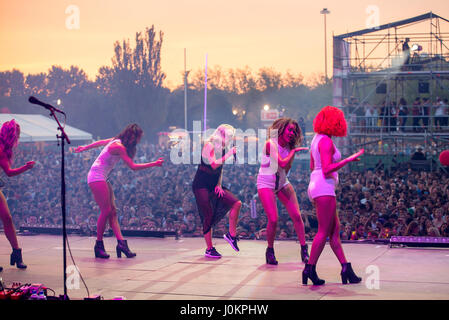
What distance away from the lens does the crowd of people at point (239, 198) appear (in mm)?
9273

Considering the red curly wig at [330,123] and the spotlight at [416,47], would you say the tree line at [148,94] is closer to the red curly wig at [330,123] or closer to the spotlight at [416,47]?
the spotlight at [416,47]

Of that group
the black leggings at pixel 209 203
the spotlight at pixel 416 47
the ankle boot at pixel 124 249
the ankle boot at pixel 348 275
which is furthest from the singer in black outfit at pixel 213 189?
the spotlight at pixel 416 47

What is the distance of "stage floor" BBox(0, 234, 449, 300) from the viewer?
4977 mm

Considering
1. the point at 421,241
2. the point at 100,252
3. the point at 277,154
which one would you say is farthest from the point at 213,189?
the point at 421,241

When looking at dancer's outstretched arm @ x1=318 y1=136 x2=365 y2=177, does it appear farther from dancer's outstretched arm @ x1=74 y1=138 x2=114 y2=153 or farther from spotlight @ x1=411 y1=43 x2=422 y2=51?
spotlight @ x1=411 y1=43 x2=422 y2=51

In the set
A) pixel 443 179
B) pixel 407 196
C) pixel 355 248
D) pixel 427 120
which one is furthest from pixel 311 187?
pixel 427 120

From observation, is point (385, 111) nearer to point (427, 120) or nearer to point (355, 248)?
point (427, 120)

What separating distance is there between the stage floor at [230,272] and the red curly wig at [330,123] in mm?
1440

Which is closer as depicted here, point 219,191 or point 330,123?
point 330,123

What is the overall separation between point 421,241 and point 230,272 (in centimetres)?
264

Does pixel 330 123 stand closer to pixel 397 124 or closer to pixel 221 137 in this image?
pixel 221 137

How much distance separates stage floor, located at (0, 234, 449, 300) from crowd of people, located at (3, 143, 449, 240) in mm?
1337

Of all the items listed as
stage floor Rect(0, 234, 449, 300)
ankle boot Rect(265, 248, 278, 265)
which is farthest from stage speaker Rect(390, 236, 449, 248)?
ankle boot Rect(265, 248, 278, 265)

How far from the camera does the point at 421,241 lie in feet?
23.0
